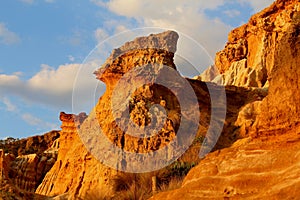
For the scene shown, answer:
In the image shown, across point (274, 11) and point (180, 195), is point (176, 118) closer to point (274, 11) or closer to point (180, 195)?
point (180, 195)

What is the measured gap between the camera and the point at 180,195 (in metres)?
9.23

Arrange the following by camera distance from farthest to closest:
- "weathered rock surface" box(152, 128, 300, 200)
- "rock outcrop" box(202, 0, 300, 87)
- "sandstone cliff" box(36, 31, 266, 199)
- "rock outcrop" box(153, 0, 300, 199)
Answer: "rock outcrop" box(202, 0, 300, 87) < "sandstone cliff" box(36, 31, 266, 199) < "rock outcrop" box(153, 0, 300, 199) < "weathered rock surface" box(152, 128, 300, 200)

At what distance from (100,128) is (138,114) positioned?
3.34 metres

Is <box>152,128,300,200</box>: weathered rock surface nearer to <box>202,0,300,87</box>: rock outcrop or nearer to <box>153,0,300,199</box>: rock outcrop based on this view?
<box>153,0,300,199</box>: rock outcrop

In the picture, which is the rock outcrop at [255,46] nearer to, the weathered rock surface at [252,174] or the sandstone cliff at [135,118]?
the sandstone cliff at [135,118]

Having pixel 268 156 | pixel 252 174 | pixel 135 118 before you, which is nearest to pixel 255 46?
pixel 135 118

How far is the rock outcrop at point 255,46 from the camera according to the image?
153 ft

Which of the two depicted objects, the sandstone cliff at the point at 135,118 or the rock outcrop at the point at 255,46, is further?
the rock outcrop at the point at 255,46

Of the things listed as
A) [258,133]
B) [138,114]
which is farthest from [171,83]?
[258,133]

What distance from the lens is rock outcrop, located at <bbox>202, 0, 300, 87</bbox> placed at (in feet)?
153

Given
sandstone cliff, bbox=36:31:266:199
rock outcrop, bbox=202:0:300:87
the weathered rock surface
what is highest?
rock outcrop, bbox=202:0:300:87

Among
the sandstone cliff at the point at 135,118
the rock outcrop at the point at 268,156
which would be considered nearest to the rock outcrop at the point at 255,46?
the sandstone cliff at the point at 135,118

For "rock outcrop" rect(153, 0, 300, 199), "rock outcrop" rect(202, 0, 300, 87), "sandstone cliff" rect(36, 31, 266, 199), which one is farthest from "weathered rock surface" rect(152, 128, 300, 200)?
"rock outcrop" rect(202, 0, 300, 87)

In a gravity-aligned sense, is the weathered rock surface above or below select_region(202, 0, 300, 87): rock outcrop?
below
